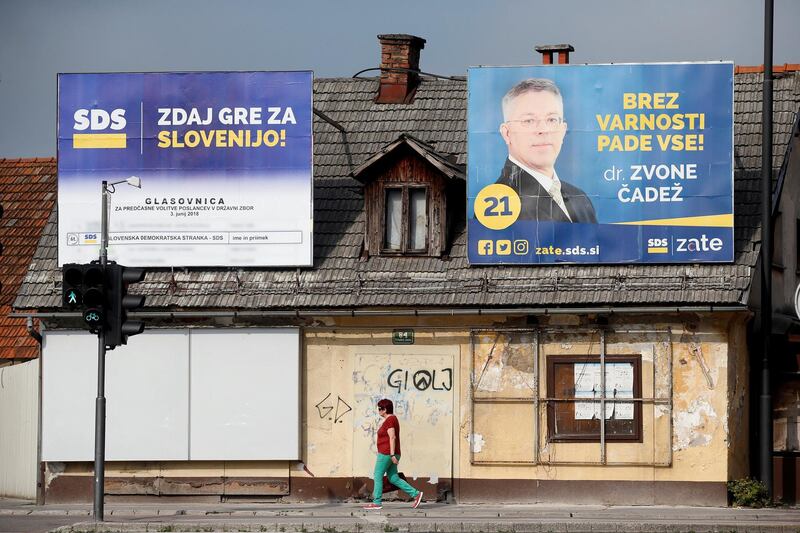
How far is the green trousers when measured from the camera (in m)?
20.7

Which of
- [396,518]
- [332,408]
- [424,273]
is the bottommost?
[396,518]

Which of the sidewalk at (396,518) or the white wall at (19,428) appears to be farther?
the white wall at (19,428)

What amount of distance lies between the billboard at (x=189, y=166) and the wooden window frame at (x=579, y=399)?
431cm

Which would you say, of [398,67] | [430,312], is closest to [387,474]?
[430,312]

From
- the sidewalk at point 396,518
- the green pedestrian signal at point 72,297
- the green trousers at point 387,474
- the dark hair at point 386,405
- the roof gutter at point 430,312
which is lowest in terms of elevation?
the sidewalk at point 396,518

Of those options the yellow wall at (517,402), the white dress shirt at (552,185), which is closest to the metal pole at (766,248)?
the yellow wall at (517,402)

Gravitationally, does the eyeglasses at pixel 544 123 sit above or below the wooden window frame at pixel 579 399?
above

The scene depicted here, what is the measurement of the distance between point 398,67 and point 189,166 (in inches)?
189

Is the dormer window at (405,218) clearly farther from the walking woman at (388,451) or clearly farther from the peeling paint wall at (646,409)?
the walking woman at (388,451)

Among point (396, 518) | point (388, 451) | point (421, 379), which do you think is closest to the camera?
point (396, 518)

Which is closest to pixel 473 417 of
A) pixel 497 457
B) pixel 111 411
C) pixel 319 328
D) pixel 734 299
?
pixel 497 457

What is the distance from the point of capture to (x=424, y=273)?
22.9 metres

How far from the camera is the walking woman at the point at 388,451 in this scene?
20641 mm

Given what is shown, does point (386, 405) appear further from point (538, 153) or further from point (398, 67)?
point (398, 67)
